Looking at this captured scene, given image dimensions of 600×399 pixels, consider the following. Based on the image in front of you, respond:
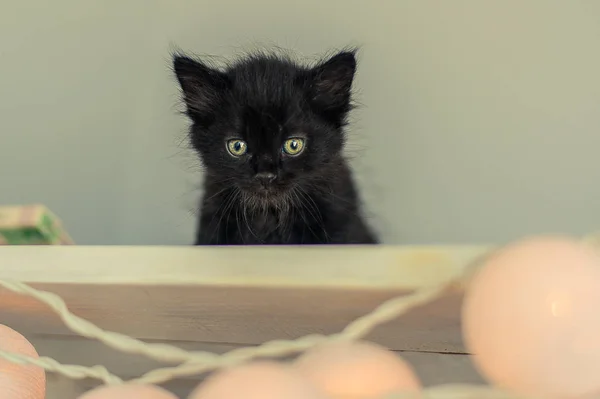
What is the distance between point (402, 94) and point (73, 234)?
29.5 inches

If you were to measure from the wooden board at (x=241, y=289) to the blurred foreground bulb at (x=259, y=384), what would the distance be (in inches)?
5.5

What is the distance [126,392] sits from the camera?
1.42 feet

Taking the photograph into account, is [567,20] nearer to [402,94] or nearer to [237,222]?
[402,94]

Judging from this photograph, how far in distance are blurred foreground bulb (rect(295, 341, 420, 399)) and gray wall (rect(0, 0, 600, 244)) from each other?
72 cm

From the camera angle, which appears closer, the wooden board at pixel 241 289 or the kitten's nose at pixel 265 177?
the wooden board at pixel 241 289

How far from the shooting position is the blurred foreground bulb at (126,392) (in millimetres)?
431

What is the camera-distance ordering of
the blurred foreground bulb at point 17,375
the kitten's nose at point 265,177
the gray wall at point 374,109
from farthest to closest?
the gray wall at point 374,109 < the kitten's nose at point 265,177 < the blurred foreground bulb at point 17,375

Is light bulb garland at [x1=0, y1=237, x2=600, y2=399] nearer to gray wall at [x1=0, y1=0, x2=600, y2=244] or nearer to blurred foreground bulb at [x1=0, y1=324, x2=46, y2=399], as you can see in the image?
→ blurred foreground bulb at [x1=0, y1=324, x2=46, y2=399]

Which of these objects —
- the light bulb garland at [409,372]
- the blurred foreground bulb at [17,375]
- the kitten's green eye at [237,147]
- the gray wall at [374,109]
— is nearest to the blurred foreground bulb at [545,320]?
the light bulb garland at [409,372]

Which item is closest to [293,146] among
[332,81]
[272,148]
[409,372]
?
[272,148]

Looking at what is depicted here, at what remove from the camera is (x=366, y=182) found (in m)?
1.20

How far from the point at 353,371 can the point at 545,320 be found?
0.47 feet

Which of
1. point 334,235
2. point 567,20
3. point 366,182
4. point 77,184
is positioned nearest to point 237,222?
point 334,235

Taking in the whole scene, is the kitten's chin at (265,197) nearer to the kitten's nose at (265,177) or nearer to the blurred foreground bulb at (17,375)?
the kitten's nose at (265,177)
